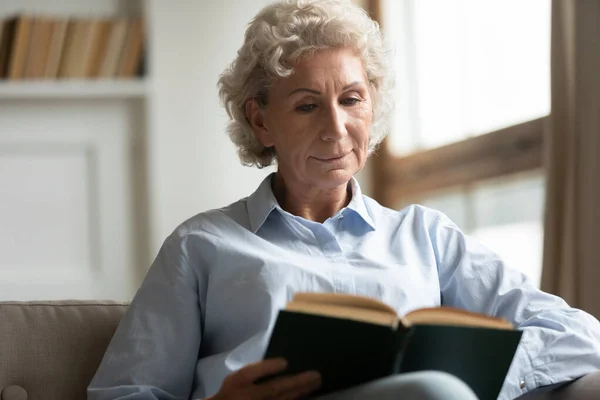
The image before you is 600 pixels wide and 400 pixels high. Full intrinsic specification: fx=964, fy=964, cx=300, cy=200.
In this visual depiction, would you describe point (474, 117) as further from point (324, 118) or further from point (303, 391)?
point (303, 391)

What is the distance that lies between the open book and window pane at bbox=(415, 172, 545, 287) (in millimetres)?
1666

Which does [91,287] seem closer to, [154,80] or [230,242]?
[154,80]

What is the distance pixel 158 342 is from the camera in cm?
162

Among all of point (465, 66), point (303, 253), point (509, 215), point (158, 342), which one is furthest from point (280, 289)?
point (465, 66)

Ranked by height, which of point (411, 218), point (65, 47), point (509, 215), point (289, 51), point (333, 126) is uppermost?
point (65, 47)

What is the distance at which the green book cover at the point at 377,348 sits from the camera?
1233 mm

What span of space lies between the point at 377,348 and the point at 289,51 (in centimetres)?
73

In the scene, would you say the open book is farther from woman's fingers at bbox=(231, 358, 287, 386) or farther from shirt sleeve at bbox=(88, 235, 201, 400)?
shirt sleeve at bbox=(88, 235, 201, 400)

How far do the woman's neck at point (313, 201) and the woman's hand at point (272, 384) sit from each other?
0.56 meters

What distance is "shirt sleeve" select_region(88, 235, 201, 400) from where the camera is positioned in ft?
5.25

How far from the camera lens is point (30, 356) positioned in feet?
5.63

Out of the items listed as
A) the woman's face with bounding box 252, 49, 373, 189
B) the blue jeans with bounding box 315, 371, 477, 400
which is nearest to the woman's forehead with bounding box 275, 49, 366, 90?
the woman's face with bounding box 252, 49, 373, 189

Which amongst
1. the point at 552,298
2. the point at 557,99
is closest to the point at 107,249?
the point at 557,99

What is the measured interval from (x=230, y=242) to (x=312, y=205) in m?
0.21
